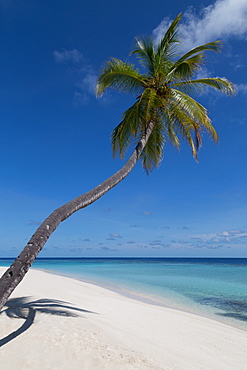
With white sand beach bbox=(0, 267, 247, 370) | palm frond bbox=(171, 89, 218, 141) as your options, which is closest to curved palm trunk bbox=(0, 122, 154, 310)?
Result: white sand beach bbox=(0, 267, 247, 370)

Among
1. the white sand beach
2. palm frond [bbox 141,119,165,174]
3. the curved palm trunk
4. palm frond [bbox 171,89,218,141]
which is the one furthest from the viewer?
palm frond [bbox 141,119,165,174]

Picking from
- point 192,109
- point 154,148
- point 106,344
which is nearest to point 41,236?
point 106,344

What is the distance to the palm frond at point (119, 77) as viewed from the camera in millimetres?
9008

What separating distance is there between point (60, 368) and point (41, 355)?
18.9 inches

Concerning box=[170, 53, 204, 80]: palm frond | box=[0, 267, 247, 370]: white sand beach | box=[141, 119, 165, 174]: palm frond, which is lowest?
box=[0, 267, 247, 370]: white sand beach

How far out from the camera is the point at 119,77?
9.22 m

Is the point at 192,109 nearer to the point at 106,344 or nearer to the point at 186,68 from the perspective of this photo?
the point at 186,68

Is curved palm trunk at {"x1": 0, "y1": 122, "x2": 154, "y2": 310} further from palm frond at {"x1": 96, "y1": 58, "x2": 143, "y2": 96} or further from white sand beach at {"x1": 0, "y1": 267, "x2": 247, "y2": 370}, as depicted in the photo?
palm frond at {"x1": 96, "y1": 58, "x2": 143, "y2": 96}

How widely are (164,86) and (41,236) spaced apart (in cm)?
701

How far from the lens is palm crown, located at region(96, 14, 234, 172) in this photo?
28.5ft

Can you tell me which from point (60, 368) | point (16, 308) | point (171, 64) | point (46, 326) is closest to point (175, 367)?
point (60, 368)

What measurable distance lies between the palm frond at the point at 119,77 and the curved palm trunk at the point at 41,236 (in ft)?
13.3

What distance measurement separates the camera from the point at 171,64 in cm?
942

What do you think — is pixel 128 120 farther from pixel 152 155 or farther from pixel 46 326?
pixel 46 326
